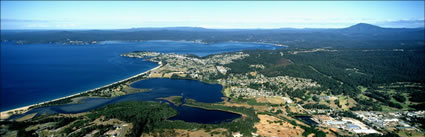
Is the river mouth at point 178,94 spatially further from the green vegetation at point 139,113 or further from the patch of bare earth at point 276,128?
the patch of bare earth at point 276,128

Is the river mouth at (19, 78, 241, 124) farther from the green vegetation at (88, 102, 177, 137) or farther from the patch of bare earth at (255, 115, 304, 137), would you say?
the patch of bare earth at (255, 115, 304, 137)

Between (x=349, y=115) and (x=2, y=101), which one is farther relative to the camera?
(x=2, y=101)

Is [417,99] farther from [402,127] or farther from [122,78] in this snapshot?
[122,78]

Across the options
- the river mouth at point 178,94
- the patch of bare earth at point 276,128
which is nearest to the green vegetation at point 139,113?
the river mouth at point 178,94

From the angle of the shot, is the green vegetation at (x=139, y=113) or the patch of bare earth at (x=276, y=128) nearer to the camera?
the patch of bare earth at (x=276, y=128)

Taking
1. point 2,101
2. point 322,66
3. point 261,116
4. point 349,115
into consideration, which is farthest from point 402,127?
point 2,101

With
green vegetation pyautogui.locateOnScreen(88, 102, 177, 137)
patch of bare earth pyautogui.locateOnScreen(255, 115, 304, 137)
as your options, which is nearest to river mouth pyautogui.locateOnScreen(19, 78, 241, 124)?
green vegetation pyautogui.locateOnScreen(88, 102, 177, 137)

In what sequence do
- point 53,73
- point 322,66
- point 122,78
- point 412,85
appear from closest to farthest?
1. point 412,85
2. point 122,78
3. point 53,73
4. point 322,66
